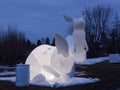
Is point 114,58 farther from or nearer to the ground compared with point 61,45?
nearer to the ground

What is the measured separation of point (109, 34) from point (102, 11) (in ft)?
22.2

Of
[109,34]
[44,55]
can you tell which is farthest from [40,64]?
[109,34]

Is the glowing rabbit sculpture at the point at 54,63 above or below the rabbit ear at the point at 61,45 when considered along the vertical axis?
below

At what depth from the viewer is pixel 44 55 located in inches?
805

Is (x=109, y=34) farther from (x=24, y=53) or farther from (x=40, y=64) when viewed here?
(x=40, y=64)

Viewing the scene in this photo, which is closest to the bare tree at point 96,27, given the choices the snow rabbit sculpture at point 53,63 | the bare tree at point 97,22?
the bare tree at point 97,22

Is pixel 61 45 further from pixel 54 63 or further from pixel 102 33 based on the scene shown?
pixel 102 33

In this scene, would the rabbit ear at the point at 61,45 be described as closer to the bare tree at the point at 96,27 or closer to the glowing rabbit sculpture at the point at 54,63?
the glowing rabbit sculpture at the point at 54,63

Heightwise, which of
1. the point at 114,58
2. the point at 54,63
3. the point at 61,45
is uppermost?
the point at 61,45

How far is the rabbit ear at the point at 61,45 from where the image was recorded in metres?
19.3

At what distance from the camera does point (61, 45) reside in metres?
19.6

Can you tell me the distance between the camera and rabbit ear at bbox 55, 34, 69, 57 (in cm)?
1930

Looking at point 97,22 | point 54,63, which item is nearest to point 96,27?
point 97,22

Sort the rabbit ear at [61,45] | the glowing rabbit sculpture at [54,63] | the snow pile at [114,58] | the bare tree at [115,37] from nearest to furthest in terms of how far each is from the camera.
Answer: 1. the rabbit ear at [61,45]
2. the glowing rabbit sculpture at [54,63]
3. the snow pile at [114,58]
4. the bare tree at [115,37]
